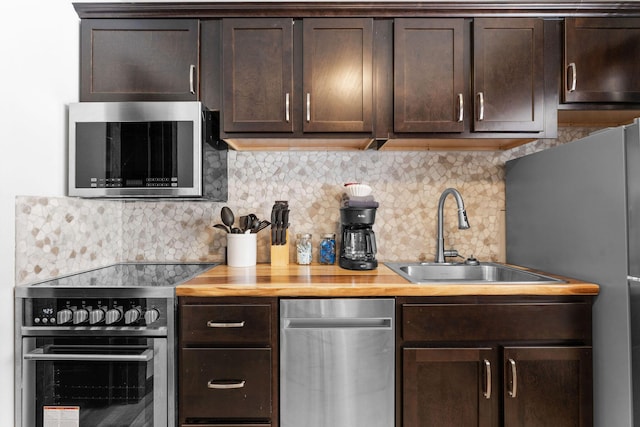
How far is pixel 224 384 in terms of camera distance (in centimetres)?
167

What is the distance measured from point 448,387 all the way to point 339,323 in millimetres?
509

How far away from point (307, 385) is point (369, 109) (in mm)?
1263

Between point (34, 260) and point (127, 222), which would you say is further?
point (127, 222)

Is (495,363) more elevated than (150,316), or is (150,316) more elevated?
(150,316)

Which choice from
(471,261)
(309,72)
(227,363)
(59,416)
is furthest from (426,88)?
(59,416)

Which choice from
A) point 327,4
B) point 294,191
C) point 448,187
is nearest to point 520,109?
point 448,187

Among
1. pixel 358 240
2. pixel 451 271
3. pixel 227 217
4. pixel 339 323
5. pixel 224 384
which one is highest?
pixel 227 217

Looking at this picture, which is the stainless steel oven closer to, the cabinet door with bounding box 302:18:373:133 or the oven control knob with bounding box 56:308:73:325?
the oven control knob with bounding box 56:308:73:325

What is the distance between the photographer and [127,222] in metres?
2.41

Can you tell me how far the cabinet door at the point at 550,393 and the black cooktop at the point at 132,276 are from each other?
56.7 inches

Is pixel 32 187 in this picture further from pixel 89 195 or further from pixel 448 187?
pixel 448 187

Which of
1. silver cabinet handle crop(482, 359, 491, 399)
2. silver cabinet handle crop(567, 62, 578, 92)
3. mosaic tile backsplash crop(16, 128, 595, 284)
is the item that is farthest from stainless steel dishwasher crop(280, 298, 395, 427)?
silver cabinet handle crop(567, 62, 578, 92)

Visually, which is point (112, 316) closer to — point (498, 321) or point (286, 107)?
point (286, 107)

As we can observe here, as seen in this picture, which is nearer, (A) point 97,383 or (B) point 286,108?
(A) point 97,383
